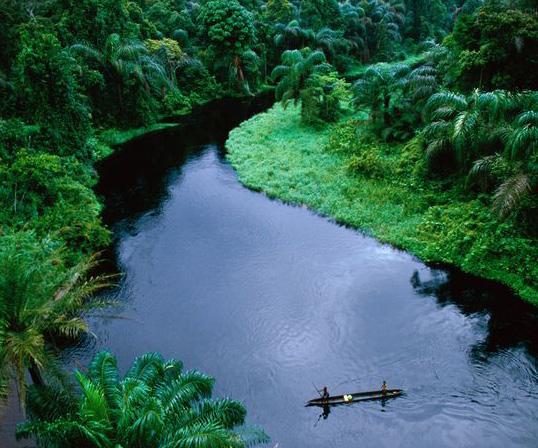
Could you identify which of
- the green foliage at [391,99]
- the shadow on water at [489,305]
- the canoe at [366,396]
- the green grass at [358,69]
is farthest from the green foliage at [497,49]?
the green grass at [358,69]

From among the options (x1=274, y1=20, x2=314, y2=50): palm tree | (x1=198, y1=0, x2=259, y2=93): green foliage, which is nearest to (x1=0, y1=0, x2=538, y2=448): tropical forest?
(x1=198, y1=0, x2=259, y2=93): green foliage

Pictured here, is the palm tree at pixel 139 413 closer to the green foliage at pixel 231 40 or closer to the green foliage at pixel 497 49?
the green foliage at pixel 497 49

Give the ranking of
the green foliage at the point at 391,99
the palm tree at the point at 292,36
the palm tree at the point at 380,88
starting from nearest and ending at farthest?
the green foliage at the point at 391,99, the palm tree at the point at 380,88, the palm tree at the point at 292,36

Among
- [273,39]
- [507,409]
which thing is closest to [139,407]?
[507,409]

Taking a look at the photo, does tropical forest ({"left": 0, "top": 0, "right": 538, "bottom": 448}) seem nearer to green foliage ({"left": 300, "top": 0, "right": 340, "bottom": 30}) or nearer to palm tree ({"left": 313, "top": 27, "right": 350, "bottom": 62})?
palm tree ({"left": 313, "top": 27, "right": 350, "bottom": 62})

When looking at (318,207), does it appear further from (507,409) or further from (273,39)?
(273,39)
